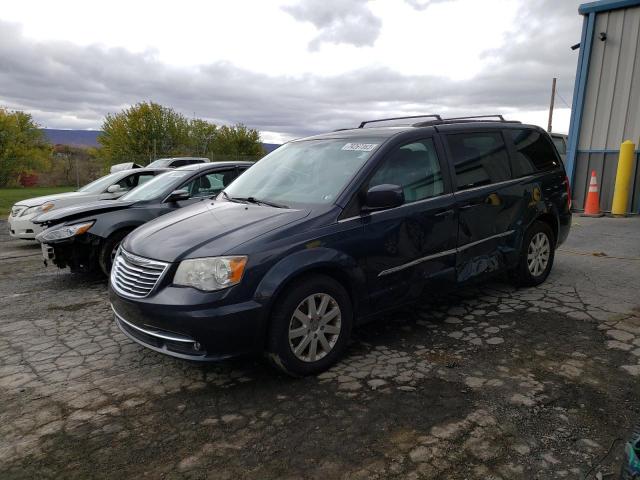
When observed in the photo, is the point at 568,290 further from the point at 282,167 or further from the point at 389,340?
the point at 282,167

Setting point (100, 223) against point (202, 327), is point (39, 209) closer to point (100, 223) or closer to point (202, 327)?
point (100, 223)

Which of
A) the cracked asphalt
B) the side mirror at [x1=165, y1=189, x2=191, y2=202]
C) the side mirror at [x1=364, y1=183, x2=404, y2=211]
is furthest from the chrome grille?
the side mirror at [x1=165, y1=189, x2=191, y2=202]

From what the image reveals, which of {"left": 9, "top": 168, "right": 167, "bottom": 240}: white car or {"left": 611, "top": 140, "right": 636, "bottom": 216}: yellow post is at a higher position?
{"left": 611, "top": 140, "right": 636, "bottom": 216}: yellow post

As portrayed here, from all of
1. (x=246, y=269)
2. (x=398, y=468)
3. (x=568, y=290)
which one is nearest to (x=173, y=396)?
(x=246, y=269)

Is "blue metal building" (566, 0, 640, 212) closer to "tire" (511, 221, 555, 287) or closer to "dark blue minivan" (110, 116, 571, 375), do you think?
"tire" (511, 221, 555, 287)

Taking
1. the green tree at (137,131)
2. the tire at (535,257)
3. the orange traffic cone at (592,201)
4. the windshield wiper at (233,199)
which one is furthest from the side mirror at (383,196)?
the green tree at (137,131)

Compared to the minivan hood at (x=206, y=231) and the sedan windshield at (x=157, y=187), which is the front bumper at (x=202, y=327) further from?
the sedan windshield at (x=157, y=187)

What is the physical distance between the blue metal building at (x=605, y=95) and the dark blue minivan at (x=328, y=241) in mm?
6685

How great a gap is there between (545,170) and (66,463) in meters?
4.94

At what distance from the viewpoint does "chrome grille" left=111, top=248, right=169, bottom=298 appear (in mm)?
3164

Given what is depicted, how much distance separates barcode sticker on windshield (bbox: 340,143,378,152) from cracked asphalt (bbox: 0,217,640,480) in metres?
1.32

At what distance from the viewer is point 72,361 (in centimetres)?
372

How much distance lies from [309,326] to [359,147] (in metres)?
1.54

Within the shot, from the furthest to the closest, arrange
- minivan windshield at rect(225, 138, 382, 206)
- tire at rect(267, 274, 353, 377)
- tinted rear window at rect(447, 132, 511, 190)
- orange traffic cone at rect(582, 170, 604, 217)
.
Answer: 1. orange traffic cone at rect(582, 170, 604, 217)
2. tinted rear window at rect(447, 132, 511, 190)
3. minivan windshield at rect(225, 138, 382, 206)
4. tire at rect(267, 274, 353, 377)
